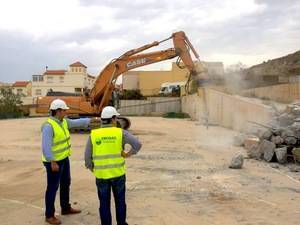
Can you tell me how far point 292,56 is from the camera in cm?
3475

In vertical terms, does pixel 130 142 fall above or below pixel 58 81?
below

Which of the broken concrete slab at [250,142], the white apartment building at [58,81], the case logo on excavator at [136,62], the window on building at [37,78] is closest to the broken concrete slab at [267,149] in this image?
the broken concrete slab at [250,142]

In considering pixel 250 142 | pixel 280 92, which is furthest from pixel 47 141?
pixel 280 92

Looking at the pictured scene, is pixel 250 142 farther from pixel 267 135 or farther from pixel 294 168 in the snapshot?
pixel 294 168

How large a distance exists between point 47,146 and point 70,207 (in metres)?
1.25

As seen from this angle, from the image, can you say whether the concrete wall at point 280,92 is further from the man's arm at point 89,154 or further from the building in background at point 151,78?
the building in background at point 151,78

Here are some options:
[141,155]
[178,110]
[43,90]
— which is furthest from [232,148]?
[43,90]

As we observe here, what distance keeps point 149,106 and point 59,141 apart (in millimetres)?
41394

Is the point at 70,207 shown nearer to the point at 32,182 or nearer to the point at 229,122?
the point at 32,182

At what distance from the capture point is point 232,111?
1035 inches

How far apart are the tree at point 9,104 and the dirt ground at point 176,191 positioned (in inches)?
1204

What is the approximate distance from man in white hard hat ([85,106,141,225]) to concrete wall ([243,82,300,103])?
18496 millimetres

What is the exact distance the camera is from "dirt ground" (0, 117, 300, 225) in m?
7.37

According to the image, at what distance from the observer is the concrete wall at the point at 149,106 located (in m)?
47.9
